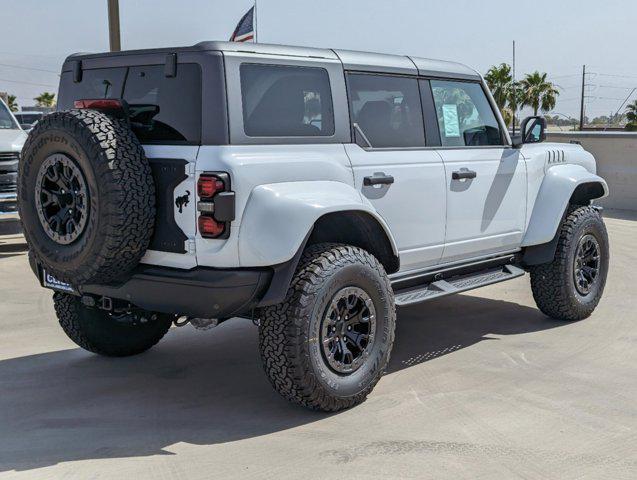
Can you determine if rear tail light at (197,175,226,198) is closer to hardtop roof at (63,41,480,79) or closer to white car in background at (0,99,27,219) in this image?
hardtop roof at (63,41,480,79)

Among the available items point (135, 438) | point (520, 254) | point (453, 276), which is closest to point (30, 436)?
point (135, 438)

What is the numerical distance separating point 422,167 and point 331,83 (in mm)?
836

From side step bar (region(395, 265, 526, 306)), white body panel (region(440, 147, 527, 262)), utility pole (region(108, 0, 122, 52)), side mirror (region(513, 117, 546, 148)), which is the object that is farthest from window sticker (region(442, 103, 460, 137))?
utility pole (region(108, 0, 122, 52))

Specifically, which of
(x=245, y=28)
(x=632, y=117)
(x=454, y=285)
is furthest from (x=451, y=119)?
(x=632, y=117)

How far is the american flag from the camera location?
14914 millimetres

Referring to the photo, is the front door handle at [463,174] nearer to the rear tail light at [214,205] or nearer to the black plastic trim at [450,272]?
the black plastic trim at [450,272]

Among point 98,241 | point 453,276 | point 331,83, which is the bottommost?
point 453,276

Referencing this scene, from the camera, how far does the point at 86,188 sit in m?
4.20

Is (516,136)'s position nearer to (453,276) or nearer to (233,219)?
(453,276)

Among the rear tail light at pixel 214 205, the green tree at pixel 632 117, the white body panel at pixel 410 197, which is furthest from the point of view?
the green tree at pixel 632 117

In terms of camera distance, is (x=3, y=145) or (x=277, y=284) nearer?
(x=277, y=284)

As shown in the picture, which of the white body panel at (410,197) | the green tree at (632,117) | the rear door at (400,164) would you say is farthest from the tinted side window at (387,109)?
the green tree at (632,117)

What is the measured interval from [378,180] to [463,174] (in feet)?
2.98

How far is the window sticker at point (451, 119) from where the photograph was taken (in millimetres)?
5773
